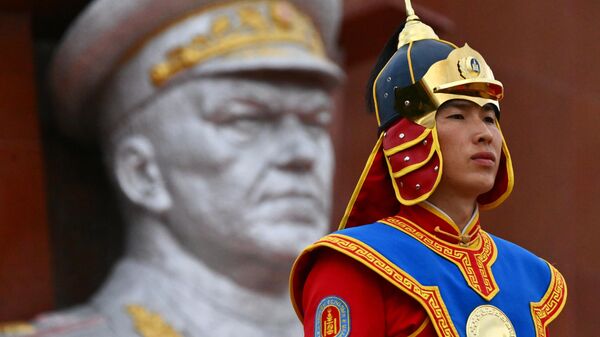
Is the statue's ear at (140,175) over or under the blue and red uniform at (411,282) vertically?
under

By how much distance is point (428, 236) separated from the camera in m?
3.54

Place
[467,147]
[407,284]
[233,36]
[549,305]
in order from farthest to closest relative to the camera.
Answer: [233,36] → [549,305] → [467,147] → [407,284]

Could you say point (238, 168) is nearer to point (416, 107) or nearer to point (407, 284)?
point (416, 107)

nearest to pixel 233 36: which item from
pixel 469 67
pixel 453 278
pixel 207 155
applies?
pixel 207 155

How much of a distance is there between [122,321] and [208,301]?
0.36 metres

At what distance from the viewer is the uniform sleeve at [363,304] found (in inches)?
133

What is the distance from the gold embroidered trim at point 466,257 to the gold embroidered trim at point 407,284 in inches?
4.7

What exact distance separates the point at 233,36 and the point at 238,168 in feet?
1.74

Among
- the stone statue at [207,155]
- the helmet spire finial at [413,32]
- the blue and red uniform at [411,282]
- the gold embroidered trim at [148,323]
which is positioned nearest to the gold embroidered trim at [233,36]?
the stone statue at [207,155]

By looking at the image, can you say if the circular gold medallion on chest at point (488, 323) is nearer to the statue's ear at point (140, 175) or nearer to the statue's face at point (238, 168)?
the statue's face at point (238, 168)

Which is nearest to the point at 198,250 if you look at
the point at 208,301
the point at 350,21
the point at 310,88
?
the point at 208,301

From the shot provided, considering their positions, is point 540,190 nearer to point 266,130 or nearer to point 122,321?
point 266,130

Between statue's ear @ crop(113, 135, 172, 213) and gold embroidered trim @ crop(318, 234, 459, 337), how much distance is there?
Answer: 128 inches

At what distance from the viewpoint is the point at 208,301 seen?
6.59 metres
